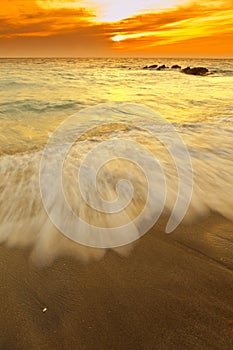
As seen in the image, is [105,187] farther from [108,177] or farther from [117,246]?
[117,246]

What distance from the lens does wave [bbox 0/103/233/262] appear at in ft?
10.3

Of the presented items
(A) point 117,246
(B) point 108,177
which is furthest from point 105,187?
(A) point 117,246

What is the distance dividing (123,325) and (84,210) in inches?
68.8

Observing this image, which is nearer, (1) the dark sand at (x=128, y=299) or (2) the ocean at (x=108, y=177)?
(1) the dark sand at (x=128, y=299)

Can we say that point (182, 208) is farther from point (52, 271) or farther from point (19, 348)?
point (19, 348)

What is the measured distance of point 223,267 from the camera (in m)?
2.51

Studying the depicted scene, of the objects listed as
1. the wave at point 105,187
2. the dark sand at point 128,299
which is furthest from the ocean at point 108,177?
the dark sand at point 128,299

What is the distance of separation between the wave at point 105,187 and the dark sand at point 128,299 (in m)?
0.24

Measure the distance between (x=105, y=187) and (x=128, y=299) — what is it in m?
2.10

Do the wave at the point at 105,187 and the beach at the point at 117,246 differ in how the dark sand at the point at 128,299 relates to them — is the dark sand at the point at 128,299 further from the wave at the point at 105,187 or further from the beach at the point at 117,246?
the wave at the point at 105,187

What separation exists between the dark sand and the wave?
237 millimetres

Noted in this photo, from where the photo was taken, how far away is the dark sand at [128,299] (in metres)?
1.90

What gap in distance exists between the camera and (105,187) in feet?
13.6

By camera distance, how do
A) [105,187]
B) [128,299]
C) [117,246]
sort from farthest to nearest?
[105,187]
[117,246]
[128,299]
